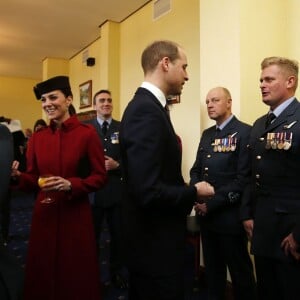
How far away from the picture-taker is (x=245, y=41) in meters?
2.33

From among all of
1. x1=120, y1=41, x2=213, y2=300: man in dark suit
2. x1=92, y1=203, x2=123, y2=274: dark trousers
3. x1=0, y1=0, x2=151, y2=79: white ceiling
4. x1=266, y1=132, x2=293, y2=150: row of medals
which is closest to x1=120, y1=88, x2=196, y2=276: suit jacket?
x1=120, y1=41, x2=213, y2=300: man in dark suit

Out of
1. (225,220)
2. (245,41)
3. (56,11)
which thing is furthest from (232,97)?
(56,11)

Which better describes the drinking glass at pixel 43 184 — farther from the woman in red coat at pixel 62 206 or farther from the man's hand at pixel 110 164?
the man's hand at pixel 110 164

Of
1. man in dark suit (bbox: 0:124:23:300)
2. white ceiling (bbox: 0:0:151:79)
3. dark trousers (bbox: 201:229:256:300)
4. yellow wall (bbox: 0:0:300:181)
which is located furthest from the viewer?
white ceiling (bbox: 0:0:151:79)

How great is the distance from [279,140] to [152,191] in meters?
0.85

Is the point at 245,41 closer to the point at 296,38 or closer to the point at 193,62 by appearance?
the point at 296,38

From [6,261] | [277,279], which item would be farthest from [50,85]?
[277,279]

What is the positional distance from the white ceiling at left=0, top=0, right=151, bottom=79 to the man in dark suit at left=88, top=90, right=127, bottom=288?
2.27 meters

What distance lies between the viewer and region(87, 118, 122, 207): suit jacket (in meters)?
2.67

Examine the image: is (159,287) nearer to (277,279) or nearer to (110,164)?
(277,279)

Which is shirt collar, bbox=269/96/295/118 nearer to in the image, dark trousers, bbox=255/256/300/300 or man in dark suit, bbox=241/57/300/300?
man in dark suit, bbox=241/57/300/300

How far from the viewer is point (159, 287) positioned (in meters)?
1.21

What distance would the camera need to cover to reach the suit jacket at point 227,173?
2008mm

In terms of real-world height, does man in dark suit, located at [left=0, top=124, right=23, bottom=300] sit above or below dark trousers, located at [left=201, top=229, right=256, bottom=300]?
above
